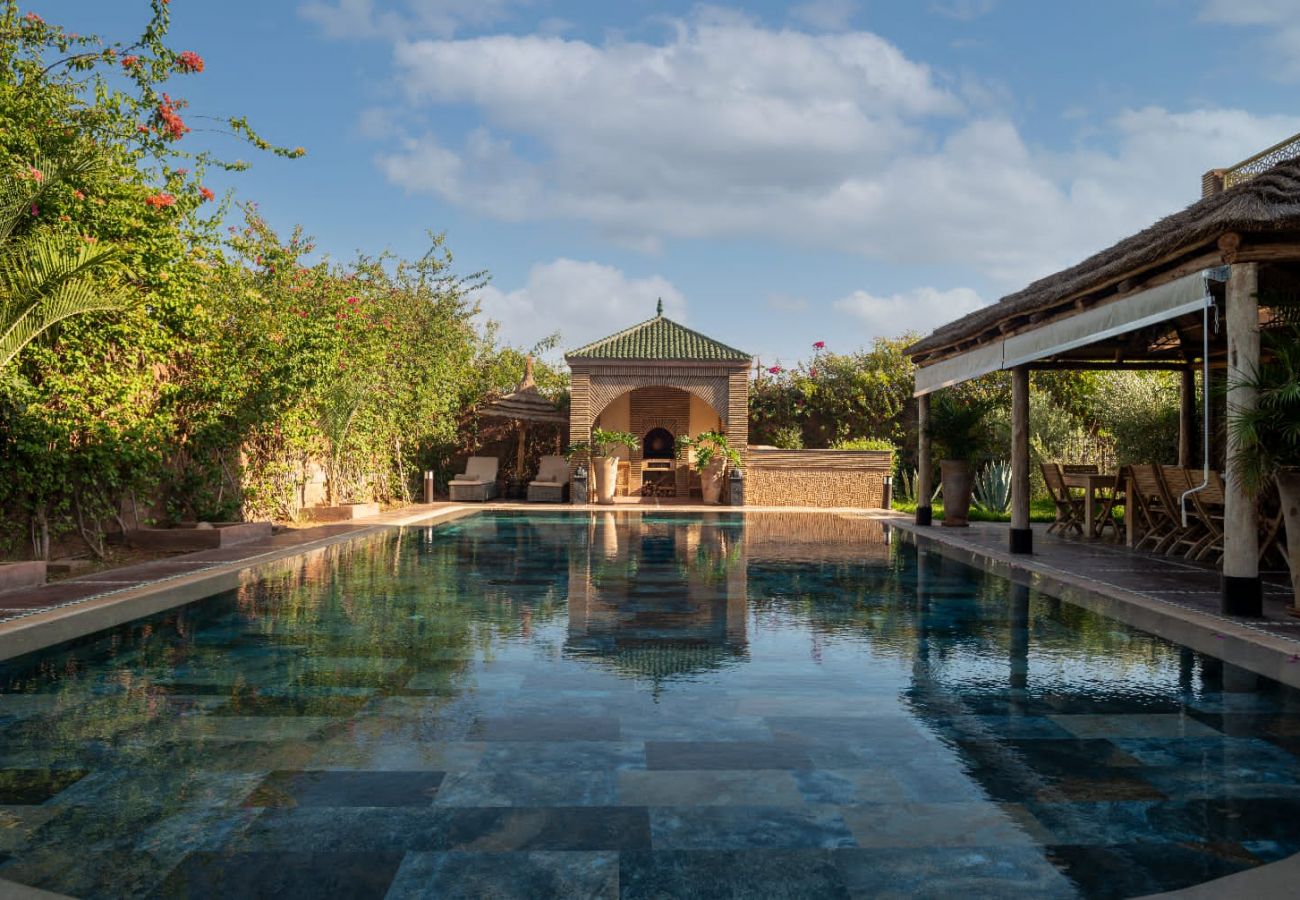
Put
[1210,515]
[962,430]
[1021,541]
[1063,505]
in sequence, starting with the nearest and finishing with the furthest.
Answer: [1210,515]
[1021,541]
[1063,505]
[962,430]

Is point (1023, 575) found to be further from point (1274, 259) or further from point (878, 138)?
point (878, 138)

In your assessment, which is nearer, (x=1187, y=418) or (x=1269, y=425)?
(x=1269, y=425)

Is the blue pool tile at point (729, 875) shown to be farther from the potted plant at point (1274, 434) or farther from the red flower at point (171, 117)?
the red flower at point (171, 117)

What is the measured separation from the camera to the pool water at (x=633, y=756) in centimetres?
267

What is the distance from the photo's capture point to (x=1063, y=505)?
12789 mm

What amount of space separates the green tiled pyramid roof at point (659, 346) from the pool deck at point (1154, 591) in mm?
9346

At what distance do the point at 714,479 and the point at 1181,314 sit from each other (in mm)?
13847

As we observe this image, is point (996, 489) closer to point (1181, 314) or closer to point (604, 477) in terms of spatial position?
point (604, 477)

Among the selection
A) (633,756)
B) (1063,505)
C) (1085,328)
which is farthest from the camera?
(1063,505)

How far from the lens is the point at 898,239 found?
30.3m

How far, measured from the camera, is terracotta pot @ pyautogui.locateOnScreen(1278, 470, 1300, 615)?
621cm

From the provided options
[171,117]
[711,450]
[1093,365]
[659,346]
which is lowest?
[711,450]

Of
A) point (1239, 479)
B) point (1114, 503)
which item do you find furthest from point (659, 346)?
point (1239, 479)

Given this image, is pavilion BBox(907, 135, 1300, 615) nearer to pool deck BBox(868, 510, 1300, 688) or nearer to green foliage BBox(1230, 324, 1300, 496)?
green foliage BBox(1230, 324, 1300, 496)
